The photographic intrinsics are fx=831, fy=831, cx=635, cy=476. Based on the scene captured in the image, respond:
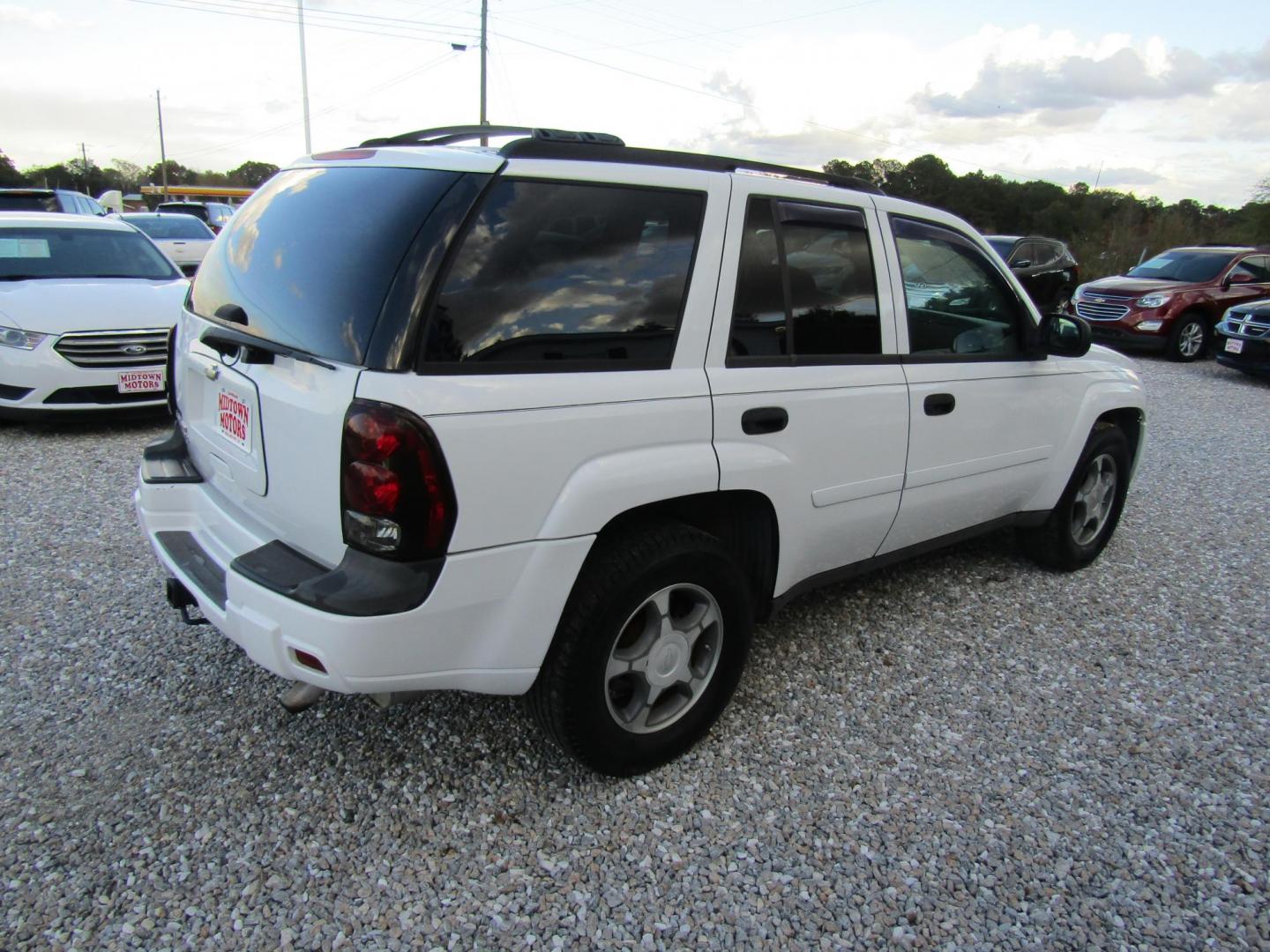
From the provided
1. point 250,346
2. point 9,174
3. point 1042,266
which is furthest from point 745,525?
point 9,174

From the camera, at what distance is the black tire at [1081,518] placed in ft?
13.2

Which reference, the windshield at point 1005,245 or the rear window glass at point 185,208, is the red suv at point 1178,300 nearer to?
the windshield at point 1005,245

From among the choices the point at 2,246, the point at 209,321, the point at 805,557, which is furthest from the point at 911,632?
the point at 2,246

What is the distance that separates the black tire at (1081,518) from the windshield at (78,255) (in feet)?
22.5

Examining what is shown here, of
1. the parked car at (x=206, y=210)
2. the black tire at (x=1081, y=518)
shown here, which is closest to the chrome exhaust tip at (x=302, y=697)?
the black tire at (x=1081, y=518)

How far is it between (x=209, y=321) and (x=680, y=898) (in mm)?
2175

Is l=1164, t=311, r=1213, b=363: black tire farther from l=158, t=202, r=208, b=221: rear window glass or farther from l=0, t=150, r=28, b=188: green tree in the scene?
l=0, t=150, r=28, b=188: green tree

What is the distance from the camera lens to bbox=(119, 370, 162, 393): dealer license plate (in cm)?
598

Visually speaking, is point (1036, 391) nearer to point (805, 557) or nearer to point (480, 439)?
point (805, 557)

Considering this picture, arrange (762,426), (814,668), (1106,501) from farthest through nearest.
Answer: (1106,501), (814,668), (762,426)

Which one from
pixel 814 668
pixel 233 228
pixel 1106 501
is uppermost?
pixel 233 228

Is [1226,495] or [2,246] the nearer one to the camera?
[1226,495]

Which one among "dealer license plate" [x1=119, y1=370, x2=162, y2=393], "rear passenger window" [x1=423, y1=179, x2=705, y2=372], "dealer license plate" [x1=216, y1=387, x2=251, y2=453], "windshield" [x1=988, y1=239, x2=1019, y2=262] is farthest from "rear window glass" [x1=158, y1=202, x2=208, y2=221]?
"rear passenger window" [x1=423, y1=179, x2=705, y2=372]

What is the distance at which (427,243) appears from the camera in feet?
6.55
